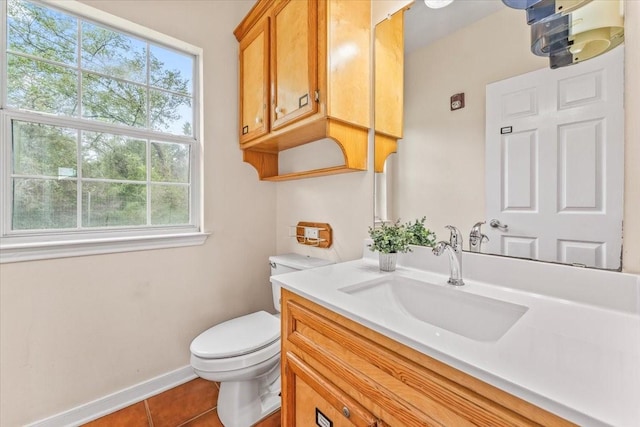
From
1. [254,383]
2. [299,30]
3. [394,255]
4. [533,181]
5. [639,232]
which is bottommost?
[254,383]

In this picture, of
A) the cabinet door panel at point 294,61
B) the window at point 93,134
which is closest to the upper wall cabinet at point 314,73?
the cabinet door panel at point 294,61

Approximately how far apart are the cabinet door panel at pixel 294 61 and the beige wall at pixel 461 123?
44cm

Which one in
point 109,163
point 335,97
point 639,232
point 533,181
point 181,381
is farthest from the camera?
point 181,381

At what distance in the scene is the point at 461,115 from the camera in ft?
3.54

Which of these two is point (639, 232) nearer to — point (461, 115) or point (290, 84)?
point (461, 115)

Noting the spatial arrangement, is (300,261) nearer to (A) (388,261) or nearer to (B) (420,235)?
(A) (388,261)

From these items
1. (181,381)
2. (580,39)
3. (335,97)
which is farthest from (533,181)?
(181,381)

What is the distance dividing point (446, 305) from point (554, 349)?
0.40 metres

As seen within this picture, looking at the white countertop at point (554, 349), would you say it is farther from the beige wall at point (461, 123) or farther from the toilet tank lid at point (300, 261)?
the toilet tank lid at point (300, 261)

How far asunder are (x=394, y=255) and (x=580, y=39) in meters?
0.88

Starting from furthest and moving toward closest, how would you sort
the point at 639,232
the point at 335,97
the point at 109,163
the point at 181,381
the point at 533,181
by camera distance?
the point at 181,381 → the point at 109,163 → the point at 335,97 → the point at 533,181 → the point at 639,232

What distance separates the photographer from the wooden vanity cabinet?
1.61 ft

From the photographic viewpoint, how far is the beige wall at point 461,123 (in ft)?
2.46

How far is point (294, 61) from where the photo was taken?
4.53 feet
